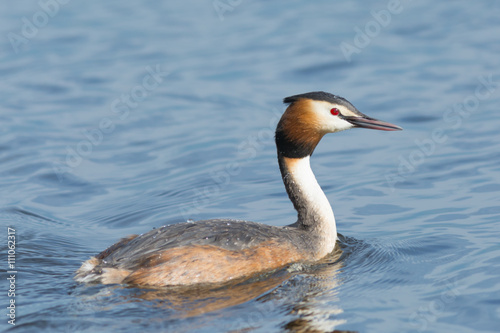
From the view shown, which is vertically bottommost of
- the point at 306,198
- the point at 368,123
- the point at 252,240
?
the point at 252,240

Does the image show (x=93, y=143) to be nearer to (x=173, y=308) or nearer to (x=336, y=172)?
(x=336, y=172)

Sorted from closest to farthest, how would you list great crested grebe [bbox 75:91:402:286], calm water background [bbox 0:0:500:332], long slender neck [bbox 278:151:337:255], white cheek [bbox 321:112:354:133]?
calm water background [bbox 0:0:500:332] < great crested grebe [bbox 75:91:402:286] < white cheek [bbox 321:112:354:133] < long slender neck [bbox 278:151:337:255]

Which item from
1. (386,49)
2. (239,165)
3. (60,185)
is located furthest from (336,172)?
(386,49)

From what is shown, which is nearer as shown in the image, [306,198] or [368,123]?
[368,123]

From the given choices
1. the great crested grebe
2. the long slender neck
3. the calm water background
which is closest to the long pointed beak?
the great crested grebe

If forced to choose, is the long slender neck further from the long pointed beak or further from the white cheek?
the long pointed beak

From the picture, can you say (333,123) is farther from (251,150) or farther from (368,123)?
(251,150)

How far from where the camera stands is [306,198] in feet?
30.1

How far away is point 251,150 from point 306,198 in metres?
3.80

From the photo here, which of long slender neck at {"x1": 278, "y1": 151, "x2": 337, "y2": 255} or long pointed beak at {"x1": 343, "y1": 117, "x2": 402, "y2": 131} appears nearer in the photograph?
long pointed beak at {"x1": 343, "y1": 117, "x2": 402, "y2": 131}

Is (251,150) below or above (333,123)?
above

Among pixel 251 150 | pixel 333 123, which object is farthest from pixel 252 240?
pixel 251 150

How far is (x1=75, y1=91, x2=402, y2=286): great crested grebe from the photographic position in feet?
26.2

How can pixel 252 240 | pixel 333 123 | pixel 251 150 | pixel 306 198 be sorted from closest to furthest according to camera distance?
pixel 252 240 → pixel 333 123 → pixel 306 198 → pixel 251 150
